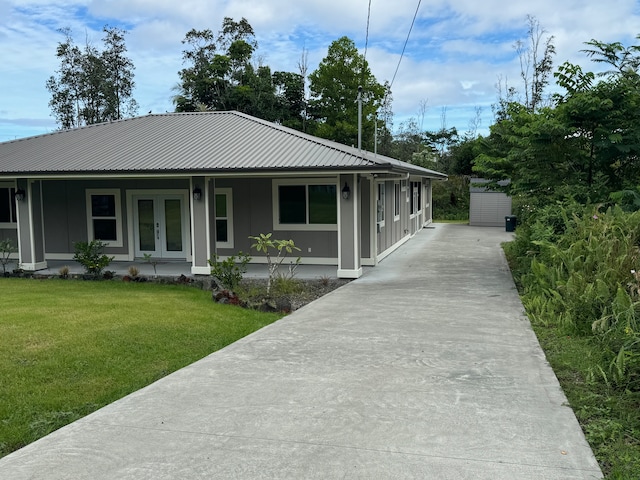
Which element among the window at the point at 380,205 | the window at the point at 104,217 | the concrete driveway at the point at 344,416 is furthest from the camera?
the window at the point at 104,217

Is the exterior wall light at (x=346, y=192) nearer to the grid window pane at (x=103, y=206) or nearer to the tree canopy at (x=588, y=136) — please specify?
the tree canopy at (x=588, y=136)

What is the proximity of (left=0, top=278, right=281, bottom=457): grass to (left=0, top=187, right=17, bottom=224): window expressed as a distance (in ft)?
18.0

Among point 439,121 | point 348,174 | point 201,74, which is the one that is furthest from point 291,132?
point 439,121

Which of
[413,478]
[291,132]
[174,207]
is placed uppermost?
[291,132]

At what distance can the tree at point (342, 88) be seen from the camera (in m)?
38.1

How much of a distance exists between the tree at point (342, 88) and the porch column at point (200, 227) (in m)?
25.8

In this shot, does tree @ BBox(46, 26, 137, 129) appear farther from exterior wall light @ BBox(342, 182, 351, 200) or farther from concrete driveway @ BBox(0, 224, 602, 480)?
concrete driveway @ BBox(0, 224, 602, 480)

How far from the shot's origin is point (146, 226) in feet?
50.2

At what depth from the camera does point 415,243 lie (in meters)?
20.3

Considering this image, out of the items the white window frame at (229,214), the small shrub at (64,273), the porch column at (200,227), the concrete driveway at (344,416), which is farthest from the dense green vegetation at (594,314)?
the small shrub at (64,273)

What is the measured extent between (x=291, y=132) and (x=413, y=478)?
1201 centimetres

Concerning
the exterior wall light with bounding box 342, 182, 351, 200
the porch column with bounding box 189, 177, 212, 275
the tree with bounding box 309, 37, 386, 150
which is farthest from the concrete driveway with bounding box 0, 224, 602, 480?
the tree with bounding box 309, 37, 386, 150

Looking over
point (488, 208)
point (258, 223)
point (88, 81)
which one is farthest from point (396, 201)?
point (88, 81)

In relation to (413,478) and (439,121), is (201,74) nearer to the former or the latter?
(439,121)
